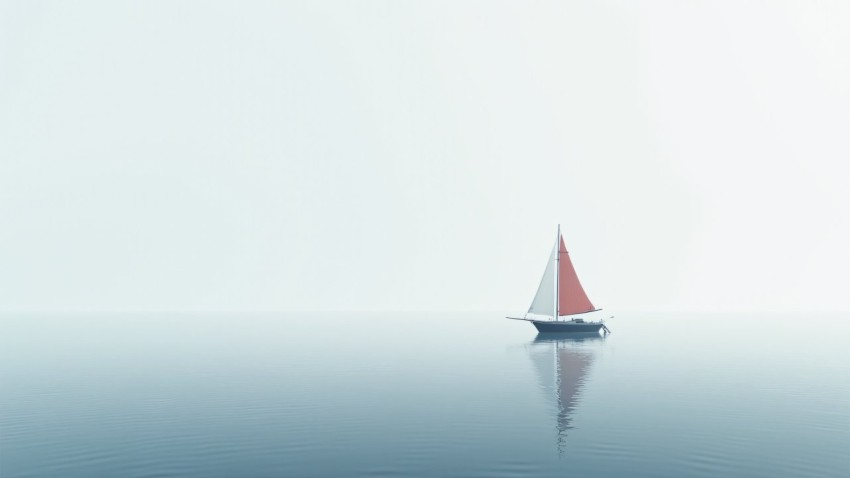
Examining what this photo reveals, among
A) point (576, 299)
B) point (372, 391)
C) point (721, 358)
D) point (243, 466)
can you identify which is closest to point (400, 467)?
point (243, 466)

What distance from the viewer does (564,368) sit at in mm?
79000

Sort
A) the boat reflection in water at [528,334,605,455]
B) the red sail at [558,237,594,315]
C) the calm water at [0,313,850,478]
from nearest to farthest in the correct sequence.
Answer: the calm water at [0,313,850,478], the boat reflection in water at [528,334,605,455], the red sail at [558,237,594,315]

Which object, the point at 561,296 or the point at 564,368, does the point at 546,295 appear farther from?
the point at 564,368

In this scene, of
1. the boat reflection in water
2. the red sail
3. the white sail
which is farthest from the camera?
the red sail

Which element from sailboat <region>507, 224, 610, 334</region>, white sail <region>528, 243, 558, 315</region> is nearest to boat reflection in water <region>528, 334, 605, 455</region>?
sailboat <region>507, 224, 610, 334</region>

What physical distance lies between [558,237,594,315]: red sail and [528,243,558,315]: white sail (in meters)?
2.38

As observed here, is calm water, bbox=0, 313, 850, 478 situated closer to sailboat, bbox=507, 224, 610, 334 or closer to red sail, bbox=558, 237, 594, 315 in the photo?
sailboat, bbox=507, 224, 610, 334

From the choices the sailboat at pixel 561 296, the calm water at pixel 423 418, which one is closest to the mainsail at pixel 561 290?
the sailboat at pixel 561 296

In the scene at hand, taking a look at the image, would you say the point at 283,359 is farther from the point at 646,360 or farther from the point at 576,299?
the point at 576,299

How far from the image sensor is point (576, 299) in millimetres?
128500

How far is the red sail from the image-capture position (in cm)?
12581

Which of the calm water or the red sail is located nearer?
the calm water

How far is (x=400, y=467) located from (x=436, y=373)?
42160mm

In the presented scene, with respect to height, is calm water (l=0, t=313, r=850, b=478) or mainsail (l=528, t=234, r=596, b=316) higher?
mainsail (l=528, t=234, r=596, b=316)
